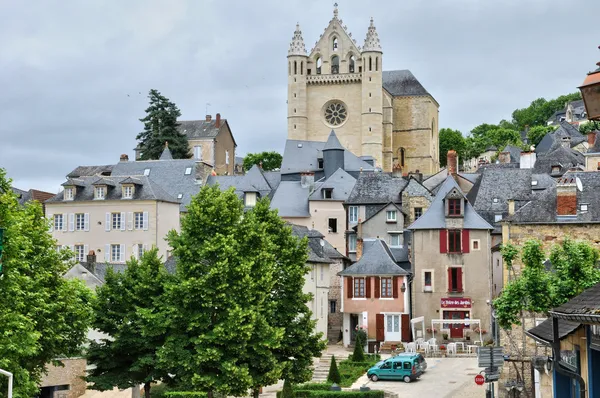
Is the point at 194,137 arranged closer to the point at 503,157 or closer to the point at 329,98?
the point at 329,98

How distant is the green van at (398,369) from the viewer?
4531cm

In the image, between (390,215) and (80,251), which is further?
(80,251)

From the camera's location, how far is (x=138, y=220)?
70125 mm

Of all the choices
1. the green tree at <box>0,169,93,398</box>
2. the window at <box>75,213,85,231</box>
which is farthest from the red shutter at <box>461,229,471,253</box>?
the window at <box>75,213,85,231</box>

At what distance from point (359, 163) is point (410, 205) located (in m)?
27.5

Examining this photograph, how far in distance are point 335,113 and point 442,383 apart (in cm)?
7730

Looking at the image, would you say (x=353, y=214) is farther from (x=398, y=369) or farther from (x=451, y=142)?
(x=451, y=142)

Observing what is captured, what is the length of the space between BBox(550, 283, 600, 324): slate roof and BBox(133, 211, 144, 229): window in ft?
184

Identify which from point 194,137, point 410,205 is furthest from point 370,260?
point 194,137

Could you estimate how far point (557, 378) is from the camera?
2103 cm

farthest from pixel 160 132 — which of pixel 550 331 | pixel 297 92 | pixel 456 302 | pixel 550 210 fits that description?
pixel 550 331

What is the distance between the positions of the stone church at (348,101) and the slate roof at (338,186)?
37.4 m

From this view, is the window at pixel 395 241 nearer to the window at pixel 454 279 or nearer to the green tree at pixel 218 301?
the window at pixel 454 279

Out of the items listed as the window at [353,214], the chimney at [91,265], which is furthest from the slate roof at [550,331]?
the window at [353,214]
